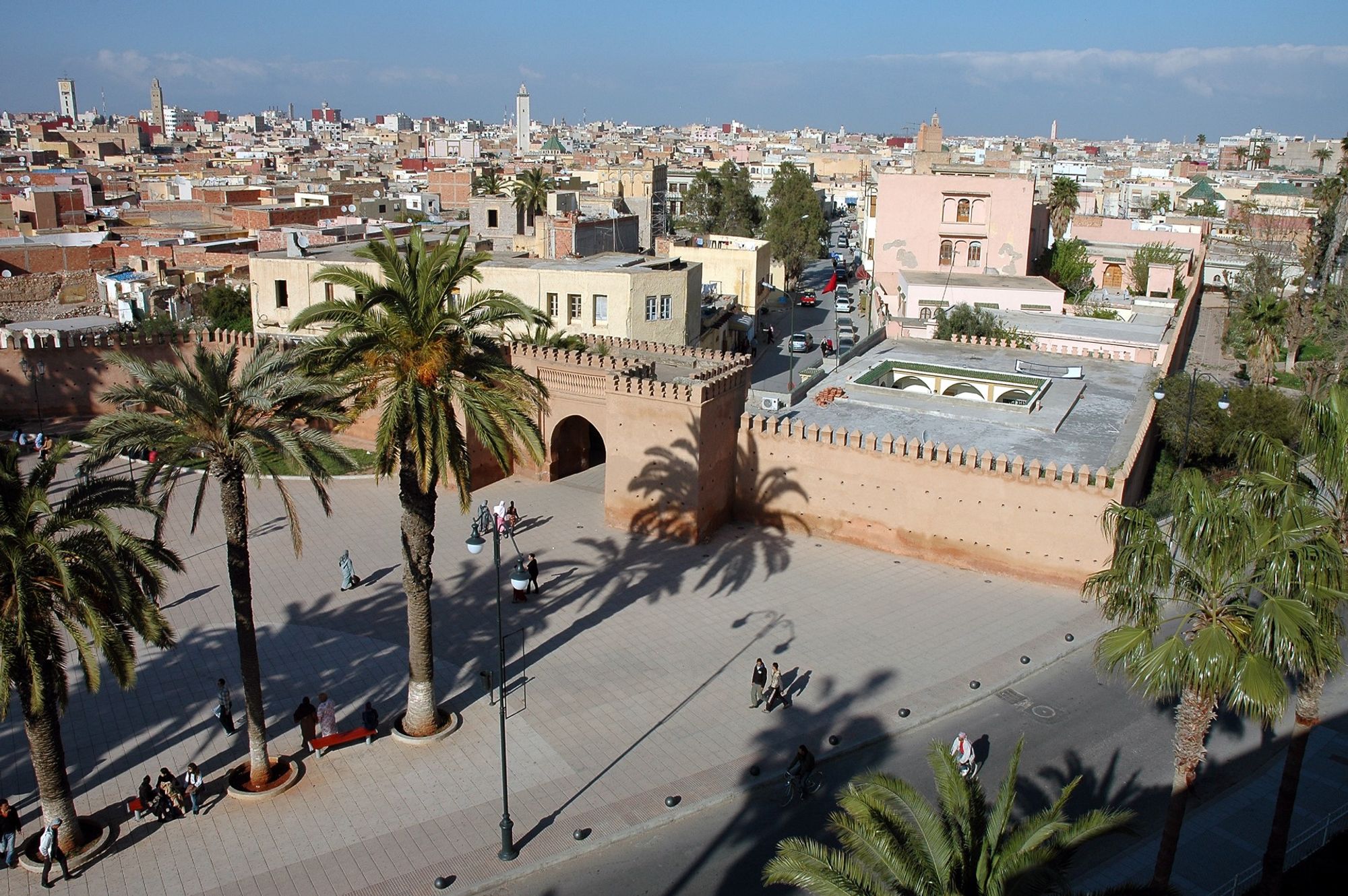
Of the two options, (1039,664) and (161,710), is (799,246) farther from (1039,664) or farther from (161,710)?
(161,710)

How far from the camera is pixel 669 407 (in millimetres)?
22453

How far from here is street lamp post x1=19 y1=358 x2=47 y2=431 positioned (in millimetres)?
31250

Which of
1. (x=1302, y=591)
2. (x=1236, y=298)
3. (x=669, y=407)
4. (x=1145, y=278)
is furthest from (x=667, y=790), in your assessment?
(x=1236, y=298)

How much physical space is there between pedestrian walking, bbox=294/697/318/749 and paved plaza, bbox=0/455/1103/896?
29 centimetres

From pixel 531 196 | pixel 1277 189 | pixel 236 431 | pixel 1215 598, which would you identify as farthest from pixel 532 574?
pixel 1277 189

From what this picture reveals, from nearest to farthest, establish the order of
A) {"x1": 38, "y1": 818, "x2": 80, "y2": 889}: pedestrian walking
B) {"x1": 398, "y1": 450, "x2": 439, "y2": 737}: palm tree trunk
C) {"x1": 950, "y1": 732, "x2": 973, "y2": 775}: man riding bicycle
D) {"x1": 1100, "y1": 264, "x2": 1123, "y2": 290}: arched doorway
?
1. {"x1": 38, "y1": 818, "x2": 80, "y2": 889}: pedestrian walking
2. {"x1": 950, "y1": 732, "x2": 973, "y2": 775}: man riding bicycle
3. {"x1": 398, "y1": 450, "x2": 439, "y2": 737}: palm tree trunk
4. {"x1": 1100, "y1": 264, "x2": 1123, "y2": 290}: arched doorway

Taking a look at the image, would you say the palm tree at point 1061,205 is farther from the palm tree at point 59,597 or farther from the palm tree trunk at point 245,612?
the palm tree at point 59,597

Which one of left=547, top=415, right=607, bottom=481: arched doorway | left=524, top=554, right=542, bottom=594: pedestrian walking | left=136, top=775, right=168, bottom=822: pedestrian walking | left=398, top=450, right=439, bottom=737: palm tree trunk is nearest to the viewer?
left=136, top=775, right=168, bottom=822: pedestrian walking

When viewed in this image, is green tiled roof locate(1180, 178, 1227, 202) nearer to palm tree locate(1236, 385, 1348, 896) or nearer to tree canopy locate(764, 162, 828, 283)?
tree canopy locate(764, 162, 828, 283)

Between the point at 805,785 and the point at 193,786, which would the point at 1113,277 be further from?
the point at 193,786

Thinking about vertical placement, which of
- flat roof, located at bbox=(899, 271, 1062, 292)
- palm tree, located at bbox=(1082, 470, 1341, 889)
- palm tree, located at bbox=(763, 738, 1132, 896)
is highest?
flat roof, located at bbox=(899, 271, 1062, 292)

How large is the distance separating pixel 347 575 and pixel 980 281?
31037mm

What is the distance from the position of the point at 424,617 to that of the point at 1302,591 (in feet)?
35.9

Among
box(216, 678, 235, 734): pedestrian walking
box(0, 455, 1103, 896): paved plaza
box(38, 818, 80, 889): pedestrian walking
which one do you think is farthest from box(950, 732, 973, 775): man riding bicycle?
box(38, 818, 80, 889): pedestrian walking
